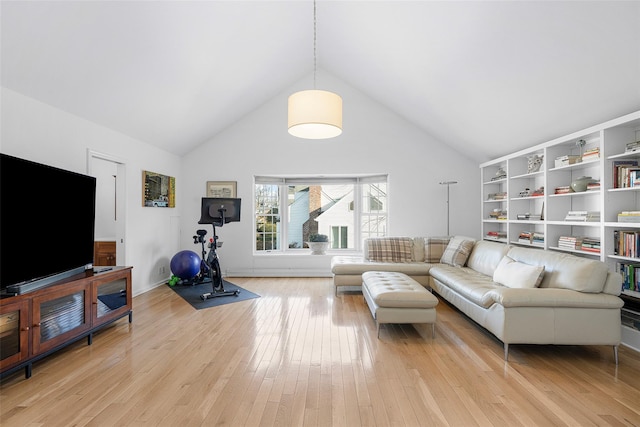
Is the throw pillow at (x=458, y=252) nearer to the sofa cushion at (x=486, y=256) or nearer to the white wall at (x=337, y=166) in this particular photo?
the sofa cushion at (x=486, y=256)

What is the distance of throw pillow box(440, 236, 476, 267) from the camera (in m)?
4.76

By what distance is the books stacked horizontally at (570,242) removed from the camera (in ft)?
11.8

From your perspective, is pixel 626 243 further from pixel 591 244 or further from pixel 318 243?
pixel 318 243

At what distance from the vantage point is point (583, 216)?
3523 millimetres

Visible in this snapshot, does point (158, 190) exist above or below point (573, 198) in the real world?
above

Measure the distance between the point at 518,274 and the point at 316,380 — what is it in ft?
7.27

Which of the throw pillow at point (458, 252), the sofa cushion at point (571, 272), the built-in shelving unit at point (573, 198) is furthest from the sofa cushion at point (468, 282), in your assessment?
the built-in shelving unit at point (573, 198)

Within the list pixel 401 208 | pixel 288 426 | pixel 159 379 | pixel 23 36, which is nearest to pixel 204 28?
pixel 23 36

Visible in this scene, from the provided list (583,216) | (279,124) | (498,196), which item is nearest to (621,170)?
(583,216)

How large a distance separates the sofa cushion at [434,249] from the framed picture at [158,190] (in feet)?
14.7

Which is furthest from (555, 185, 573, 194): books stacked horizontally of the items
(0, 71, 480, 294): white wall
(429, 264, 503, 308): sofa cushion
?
(0, 71, 480, 294): white wall

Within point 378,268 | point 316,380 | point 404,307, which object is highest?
point 378,268

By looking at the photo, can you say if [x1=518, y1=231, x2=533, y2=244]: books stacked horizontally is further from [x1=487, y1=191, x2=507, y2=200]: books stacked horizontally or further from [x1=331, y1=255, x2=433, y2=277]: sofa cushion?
[x1=331, y1=255, x2=433, y2=277]: sofa cushion

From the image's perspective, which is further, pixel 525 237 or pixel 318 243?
pixel 318 243
